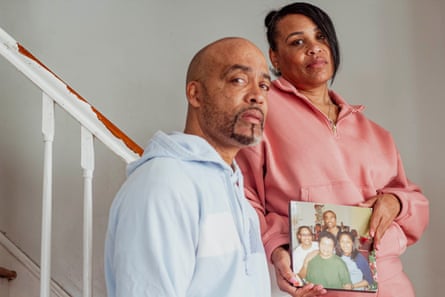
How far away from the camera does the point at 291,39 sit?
154 cm

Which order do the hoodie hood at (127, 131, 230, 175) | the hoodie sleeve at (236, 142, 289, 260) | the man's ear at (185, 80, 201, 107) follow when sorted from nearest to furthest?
the hoodie hood at (127, 131, 230, 175), the man's ear at (185, 80, 201, 107), the hoodie sleeve at (236, 142, 289, 260)

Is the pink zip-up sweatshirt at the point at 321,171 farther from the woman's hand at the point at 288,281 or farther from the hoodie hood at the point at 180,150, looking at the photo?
the hoodie hood at the point at 180,150

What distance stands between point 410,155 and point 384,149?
470mm

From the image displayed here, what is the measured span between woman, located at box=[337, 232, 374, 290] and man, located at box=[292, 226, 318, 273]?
0.20 ft

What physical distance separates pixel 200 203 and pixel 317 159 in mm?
406

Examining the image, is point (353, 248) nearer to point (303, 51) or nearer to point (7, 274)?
point (303, 51)

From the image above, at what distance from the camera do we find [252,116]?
49.6 inches

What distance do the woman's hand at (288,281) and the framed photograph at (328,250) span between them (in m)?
0.01

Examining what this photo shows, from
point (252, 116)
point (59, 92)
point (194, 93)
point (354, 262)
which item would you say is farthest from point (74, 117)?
point (354, 262)

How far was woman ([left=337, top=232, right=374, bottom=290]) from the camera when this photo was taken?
132cm

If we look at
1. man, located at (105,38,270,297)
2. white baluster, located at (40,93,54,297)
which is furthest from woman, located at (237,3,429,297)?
white baluster, located at (40,93,54,297)

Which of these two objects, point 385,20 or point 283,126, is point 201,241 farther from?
point 385,20

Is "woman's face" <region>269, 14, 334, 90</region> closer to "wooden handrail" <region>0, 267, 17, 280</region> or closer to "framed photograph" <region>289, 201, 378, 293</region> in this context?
"framed photograph" <region>289, 201, 378, 293</region>

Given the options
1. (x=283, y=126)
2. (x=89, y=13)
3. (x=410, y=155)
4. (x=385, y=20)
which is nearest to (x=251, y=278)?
(x=283, y=126)
